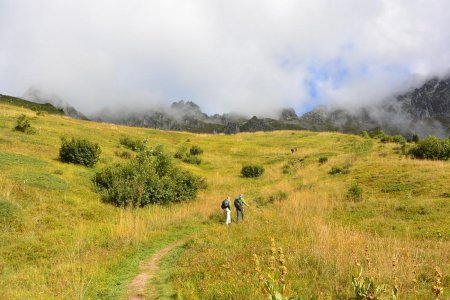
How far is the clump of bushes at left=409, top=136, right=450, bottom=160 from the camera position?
37.4 meters

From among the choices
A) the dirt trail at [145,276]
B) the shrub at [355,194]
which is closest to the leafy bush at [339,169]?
the shrub at [355,194]

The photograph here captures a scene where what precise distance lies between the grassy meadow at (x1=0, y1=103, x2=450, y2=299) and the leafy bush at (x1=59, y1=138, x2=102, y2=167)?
1.07 metres

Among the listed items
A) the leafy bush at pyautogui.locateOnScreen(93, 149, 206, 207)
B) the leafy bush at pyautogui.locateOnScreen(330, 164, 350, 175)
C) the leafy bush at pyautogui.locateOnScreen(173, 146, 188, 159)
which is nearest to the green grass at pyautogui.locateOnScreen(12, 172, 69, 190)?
the leafy bush at pyautogui.locateOnScreen(93, 149, 206, 207)

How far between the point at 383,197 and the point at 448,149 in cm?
1537

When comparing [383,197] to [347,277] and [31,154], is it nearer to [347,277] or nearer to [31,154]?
[347,277]

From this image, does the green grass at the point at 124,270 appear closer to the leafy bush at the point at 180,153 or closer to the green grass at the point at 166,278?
the green grass at the point at 166,278

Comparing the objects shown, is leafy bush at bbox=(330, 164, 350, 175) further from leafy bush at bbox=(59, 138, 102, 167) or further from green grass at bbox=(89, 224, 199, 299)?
green grass at bbox=(89, 224, 199, 299)

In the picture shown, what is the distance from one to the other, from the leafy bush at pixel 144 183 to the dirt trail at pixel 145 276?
8803mm

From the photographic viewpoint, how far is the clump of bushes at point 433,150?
3741cm

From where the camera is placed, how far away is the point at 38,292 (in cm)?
995

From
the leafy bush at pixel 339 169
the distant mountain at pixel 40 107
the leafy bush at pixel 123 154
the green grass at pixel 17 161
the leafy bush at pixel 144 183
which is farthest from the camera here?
the distant mountain at pixel 40 107

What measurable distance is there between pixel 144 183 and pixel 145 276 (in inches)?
555

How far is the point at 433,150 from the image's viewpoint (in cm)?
3797

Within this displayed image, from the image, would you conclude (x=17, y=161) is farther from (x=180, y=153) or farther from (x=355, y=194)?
(x=180, y=153)
